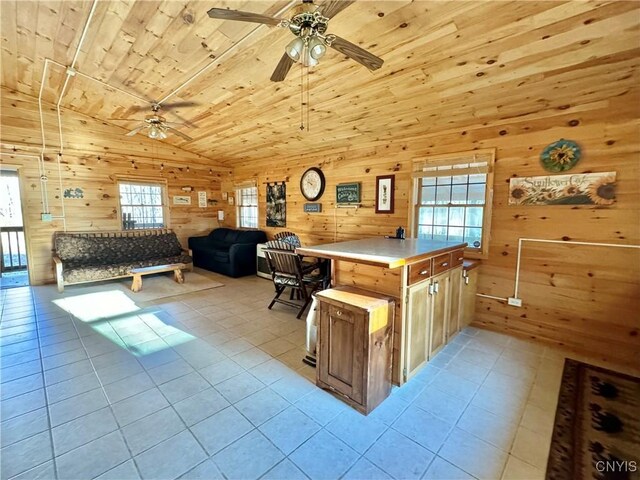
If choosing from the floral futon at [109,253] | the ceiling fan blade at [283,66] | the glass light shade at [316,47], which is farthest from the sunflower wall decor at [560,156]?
the floral futon at [109,253]

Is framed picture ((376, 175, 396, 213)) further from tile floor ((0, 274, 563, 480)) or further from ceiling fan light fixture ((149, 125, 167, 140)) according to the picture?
ceiling fan light fixture ((149, 125, 167, 140))

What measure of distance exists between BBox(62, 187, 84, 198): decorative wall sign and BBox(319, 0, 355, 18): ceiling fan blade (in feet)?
19.5

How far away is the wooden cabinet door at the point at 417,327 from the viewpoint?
2.16m

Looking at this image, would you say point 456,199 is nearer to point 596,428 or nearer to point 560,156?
point 560,156

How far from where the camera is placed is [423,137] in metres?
3.67

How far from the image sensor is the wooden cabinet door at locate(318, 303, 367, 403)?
6.20 feet

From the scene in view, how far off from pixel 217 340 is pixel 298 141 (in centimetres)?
331

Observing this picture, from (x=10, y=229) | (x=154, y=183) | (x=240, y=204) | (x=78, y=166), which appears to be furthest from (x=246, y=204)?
(x=10, y=229)

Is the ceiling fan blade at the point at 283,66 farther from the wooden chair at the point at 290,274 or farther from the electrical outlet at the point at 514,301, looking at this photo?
the electrical outlet at the point at 514,301

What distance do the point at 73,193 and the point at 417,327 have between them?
6380mm

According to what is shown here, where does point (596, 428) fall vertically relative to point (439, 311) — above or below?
below

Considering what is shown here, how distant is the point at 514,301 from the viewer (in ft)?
10.2

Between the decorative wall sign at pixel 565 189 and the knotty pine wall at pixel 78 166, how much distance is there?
21.2ft

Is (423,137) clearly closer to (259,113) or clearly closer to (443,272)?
(443,272)
